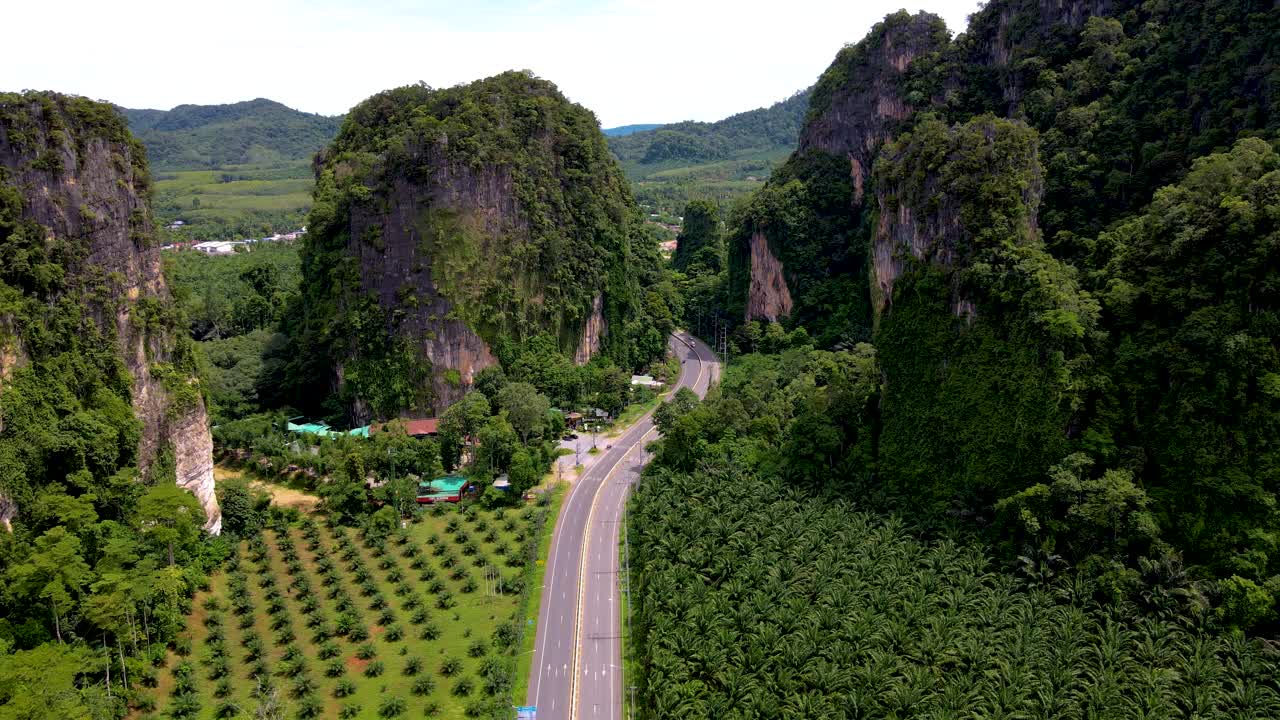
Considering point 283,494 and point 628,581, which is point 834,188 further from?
point 283,494

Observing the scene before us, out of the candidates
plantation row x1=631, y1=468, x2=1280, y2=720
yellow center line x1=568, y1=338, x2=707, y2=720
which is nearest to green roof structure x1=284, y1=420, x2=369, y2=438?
yellow center line x1=568, y1=338, x2=707, y2=720

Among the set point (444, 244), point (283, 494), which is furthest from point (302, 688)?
point (444, 244)

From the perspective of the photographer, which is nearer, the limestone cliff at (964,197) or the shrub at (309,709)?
the shrub at (309,709)

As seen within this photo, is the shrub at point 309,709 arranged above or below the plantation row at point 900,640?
below

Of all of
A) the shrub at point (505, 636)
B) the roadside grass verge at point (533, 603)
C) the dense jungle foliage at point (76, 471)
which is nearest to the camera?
the dense jungle foliage at point (76, 471)

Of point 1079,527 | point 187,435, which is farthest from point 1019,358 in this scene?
point 187,435

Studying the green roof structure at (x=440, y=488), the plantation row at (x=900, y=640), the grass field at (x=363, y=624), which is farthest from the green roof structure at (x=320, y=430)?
the plantation row at (x=900, y=640)

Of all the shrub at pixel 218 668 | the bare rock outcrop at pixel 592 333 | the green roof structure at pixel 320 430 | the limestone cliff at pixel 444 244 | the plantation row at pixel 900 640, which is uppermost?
the limestone cliff at pixel 444 244

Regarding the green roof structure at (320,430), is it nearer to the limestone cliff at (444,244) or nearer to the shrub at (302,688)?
the limestone cliff at (444,244)
